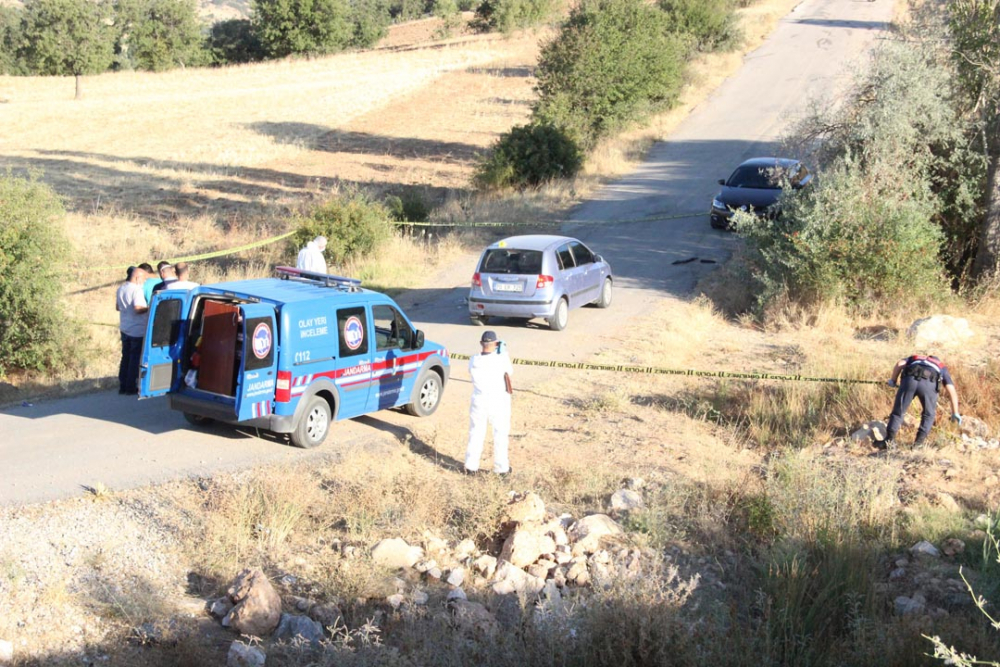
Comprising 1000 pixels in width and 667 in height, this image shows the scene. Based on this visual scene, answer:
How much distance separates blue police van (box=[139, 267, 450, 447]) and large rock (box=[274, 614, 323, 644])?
132 inches

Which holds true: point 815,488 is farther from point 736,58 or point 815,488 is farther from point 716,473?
point 736,58

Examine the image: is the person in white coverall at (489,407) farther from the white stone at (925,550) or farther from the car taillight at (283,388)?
the white stone at (925,550)

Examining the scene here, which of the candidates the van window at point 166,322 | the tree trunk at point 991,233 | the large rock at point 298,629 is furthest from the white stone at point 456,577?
the tree trunk at point 991,233

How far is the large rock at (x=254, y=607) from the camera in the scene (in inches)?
266

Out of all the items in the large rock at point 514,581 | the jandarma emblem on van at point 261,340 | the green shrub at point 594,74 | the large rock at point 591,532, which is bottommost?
the large rock at point 514,581

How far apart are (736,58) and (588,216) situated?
25.9 m

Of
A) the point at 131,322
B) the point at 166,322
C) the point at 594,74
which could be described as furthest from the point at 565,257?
the point at 594,74

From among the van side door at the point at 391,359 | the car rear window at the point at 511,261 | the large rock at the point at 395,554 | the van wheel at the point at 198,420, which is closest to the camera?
the large rock at the point at 395,554

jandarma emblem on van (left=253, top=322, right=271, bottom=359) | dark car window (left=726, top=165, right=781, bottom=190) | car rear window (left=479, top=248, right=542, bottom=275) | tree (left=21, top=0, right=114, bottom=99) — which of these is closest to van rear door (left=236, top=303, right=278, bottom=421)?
jandarma emblem on van (left=253, top=322, right=271, bottom=359)

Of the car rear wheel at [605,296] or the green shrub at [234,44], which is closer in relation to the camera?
the car rear wheel at [605,296]

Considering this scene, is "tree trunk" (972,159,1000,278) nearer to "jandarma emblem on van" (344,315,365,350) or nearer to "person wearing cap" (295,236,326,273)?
"person wearing cap" (295,236,326,273)

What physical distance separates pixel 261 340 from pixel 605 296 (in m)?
9.81

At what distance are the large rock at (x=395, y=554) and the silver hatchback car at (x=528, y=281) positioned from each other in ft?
28.3

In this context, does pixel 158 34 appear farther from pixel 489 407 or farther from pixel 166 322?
pixel 489 407
